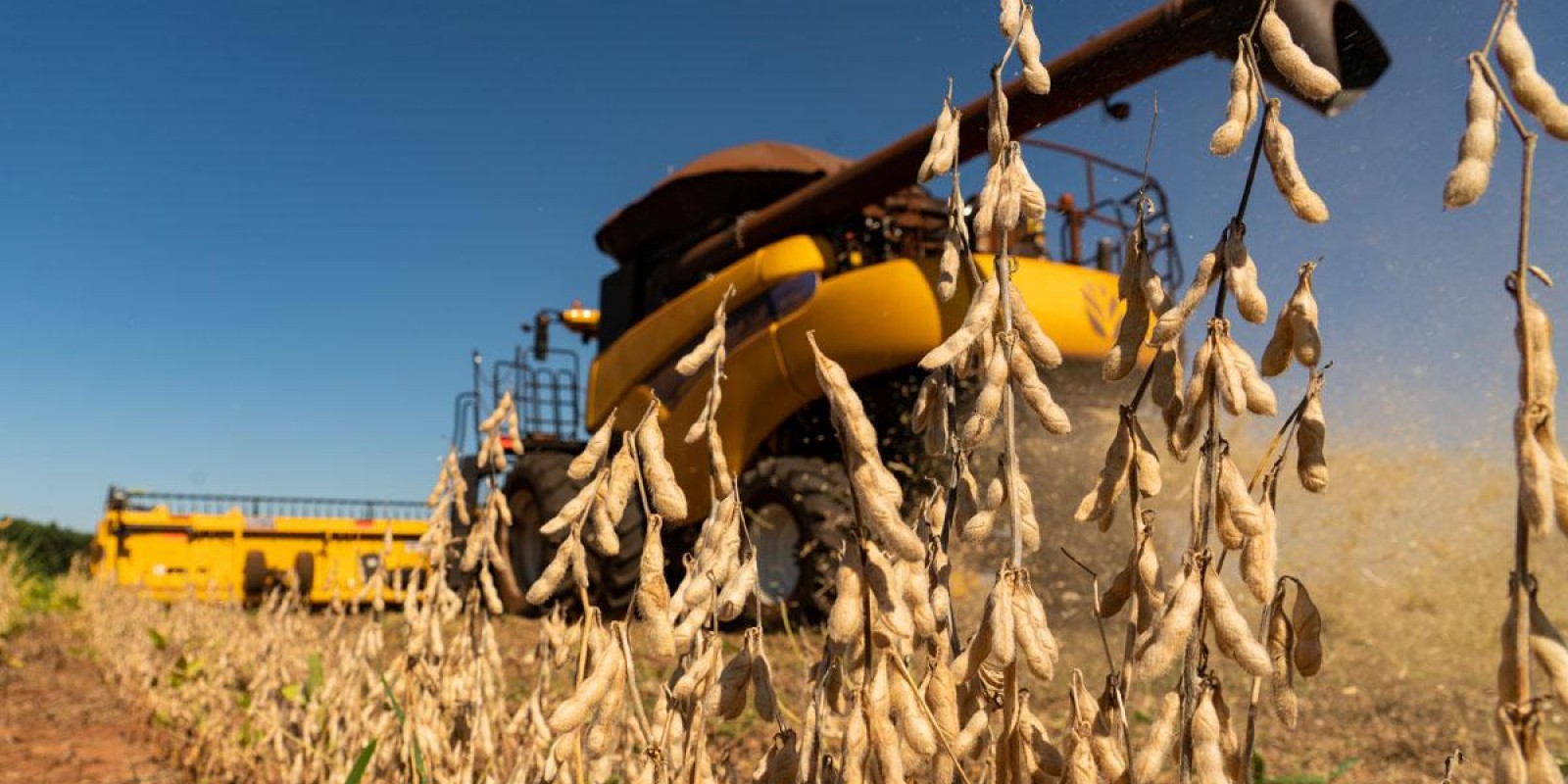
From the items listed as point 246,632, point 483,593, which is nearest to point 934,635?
point 483,593

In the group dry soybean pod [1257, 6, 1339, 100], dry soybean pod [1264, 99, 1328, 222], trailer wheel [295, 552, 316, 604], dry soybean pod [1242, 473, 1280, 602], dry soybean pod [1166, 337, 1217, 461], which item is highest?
trailer wheel [295, 552, 316, 604]

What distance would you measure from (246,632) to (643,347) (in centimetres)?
340

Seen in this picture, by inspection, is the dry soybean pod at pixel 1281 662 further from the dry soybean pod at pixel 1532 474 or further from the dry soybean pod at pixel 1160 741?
the dry soybean pod at pixel 1532 474

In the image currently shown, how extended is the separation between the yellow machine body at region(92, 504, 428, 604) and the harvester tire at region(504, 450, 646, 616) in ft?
4.69

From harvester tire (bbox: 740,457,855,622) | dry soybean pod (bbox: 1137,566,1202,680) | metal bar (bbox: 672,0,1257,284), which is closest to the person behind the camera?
dry soybean pod (bbox: 1137,566,1202,680)

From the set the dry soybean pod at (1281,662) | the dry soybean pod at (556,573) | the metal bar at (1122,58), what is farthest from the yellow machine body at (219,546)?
the dry soybean pod at (1281,662)

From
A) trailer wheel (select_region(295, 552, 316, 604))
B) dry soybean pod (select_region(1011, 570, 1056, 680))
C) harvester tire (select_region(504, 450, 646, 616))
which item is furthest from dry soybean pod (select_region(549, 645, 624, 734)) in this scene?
trailer wheel (select_region(295, 552, 316, 604))

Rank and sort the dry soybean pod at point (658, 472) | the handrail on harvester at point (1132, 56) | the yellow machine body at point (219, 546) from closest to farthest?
the dry soybean pod at point (658, 472) → the handrail on harvester at point (1132, 56) → the yellow machine body at point (219, 546)

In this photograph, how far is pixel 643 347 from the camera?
23.3ft

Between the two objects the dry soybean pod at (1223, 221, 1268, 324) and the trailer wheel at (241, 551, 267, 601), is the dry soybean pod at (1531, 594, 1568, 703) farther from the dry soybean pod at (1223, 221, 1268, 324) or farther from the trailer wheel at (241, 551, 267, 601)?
the trailer wheel at (241, 551, 267, 601)

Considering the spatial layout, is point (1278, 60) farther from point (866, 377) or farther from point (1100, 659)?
point (866, 377)

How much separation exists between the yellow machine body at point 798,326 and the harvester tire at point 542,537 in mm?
798

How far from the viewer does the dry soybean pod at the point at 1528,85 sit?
0.59m

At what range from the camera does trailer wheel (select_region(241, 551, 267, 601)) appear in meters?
9.89
